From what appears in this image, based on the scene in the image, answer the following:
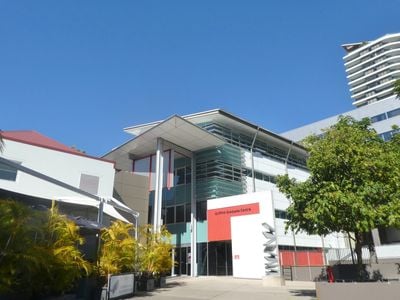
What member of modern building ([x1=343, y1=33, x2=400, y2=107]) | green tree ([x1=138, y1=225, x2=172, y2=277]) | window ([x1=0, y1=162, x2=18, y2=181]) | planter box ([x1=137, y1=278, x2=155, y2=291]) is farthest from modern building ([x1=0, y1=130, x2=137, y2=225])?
modern building ([x1=343, y1=33, x2=400, y2=107])

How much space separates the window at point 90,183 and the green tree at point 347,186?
14.6 m

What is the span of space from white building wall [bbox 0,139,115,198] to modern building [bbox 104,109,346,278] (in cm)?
319

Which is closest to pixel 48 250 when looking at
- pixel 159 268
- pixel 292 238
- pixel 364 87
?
pixel 159 268

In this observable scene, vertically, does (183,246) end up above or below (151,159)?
below

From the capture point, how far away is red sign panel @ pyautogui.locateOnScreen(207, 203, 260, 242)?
27.3 meters

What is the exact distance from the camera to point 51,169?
2380 centimetres

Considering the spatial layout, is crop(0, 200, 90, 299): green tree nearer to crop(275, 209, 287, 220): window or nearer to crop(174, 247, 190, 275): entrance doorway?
crop(174, 247, 190, 275): entrance doorway

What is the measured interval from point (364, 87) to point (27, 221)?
126796 millimetres

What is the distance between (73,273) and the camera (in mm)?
11508

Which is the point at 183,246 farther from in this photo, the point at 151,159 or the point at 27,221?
the point at 27,221

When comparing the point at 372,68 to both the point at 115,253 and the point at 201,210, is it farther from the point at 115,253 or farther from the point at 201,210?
the point at 115,253

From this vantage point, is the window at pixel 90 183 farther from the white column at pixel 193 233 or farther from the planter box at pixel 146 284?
the planter box at pixel 146 284

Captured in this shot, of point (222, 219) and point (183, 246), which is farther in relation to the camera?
point (183, 246)

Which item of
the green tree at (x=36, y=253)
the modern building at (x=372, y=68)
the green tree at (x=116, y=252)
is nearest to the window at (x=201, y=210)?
the green tree at (x=116, y=252)
